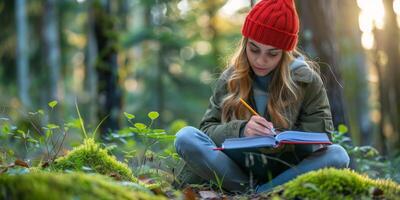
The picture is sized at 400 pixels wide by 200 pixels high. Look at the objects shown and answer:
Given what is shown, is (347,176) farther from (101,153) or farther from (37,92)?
(37,92)

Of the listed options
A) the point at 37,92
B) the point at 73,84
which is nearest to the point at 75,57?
the point at 73,84

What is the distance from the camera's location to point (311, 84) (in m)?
4.25

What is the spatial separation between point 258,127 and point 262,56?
2.09 feet

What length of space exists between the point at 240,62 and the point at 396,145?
17.5 feet

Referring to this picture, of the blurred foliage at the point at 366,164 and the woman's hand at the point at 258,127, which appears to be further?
the blurred foliage at the point at 366,164

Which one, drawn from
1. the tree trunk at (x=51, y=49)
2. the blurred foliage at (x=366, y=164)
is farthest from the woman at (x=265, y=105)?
the tree trunk at (x=51, y=49)

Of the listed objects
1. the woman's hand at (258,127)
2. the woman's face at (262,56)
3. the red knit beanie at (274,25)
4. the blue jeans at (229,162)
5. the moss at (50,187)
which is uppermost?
the red knit beanie at (274,25)

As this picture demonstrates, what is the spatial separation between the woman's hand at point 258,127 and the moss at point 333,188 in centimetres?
68

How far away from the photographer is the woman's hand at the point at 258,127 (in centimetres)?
377

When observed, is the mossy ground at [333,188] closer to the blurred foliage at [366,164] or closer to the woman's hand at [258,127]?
the woman's hand at [258,127]

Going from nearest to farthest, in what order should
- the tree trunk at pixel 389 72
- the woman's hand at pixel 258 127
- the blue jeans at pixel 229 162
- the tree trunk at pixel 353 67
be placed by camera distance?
1. the woman's hand at pixel 258 127
2. the blue jeans at pixel 229 162
3. the tree trunk at pixel 389 72
4. the tree trunk at pixel 353 67

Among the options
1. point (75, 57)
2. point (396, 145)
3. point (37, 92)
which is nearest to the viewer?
point (396, 145)

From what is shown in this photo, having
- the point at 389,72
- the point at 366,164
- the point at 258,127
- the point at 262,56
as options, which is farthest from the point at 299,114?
the point at 389,72

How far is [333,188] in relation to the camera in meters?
3.03
